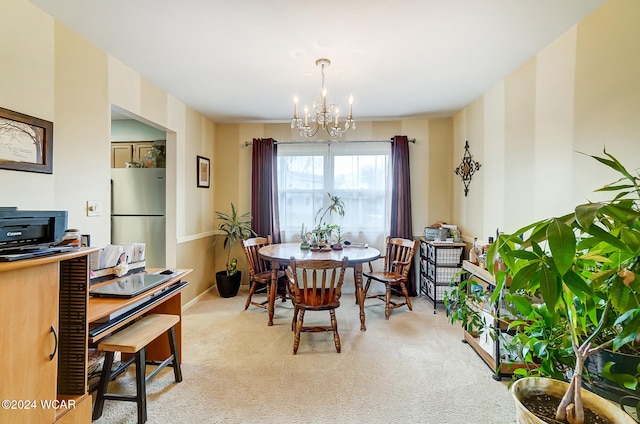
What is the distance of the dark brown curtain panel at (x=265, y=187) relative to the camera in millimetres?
4246

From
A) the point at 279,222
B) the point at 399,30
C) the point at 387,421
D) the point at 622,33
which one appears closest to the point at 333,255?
the point at 279,222

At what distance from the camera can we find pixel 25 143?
5.80ft

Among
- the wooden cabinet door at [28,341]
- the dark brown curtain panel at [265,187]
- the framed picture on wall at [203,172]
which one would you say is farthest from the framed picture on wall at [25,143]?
the dark brown curtain panel at [265,187]

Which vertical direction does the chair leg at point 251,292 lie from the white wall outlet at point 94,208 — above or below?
below

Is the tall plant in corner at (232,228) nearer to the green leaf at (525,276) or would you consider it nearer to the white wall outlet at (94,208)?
the white wall outlet at (94,208)

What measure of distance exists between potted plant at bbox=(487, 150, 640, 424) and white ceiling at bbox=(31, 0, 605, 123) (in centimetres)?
158

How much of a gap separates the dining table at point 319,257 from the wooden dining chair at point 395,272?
26cm

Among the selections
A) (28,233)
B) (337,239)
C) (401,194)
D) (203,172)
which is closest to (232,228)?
(203,172)

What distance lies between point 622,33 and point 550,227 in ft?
6.29

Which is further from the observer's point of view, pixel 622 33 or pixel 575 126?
pixel 575 126

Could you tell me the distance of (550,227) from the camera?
2.27ft

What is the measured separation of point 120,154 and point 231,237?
73.0 inches

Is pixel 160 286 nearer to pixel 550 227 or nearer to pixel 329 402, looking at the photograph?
pixel 329 402

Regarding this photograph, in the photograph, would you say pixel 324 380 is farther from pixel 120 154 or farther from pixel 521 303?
pixel 120 154
